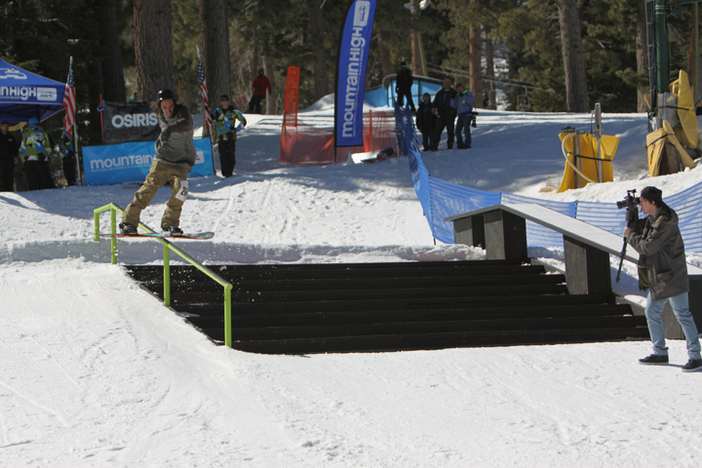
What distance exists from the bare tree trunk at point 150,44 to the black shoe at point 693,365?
15.1 metres

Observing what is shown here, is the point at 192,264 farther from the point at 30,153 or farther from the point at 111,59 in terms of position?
the point at 111,59

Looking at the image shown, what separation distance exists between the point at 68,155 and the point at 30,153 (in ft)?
3.29

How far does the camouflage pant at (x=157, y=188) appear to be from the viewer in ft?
25.3

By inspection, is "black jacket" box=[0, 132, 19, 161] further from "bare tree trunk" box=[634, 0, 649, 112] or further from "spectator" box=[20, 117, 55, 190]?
"bare tree trunk" box=[634, 0, 649, 112]

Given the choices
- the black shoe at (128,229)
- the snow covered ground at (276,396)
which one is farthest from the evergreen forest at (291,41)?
the snow covered ground at (276,396)

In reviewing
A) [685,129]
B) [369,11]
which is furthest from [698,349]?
[369,11]

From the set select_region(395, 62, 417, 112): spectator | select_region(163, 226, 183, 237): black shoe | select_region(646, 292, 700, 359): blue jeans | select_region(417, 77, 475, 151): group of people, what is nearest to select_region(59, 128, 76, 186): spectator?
A: select_region(417, 77, 475, 151): group of people

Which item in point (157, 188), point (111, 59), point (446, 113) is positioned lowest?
point (157, 188)

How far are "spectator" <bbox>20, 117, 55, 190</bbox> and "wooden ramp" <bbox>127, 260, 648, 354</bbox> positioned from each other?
7557mm

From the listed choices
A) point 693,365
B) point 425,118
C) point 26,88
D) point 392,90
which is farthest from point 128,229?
point 392,90

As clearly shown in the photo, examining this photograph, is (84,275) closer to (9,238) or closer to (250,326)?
(250,326)

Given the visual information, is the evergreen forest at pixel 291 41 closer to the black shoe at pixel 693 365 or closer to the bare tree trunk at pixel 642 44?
the bare tree trunk at pixel 642 44

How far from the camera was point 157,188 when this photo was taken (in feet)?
25.4

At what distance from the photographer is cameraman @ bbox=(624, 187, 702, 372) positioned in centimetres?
555
